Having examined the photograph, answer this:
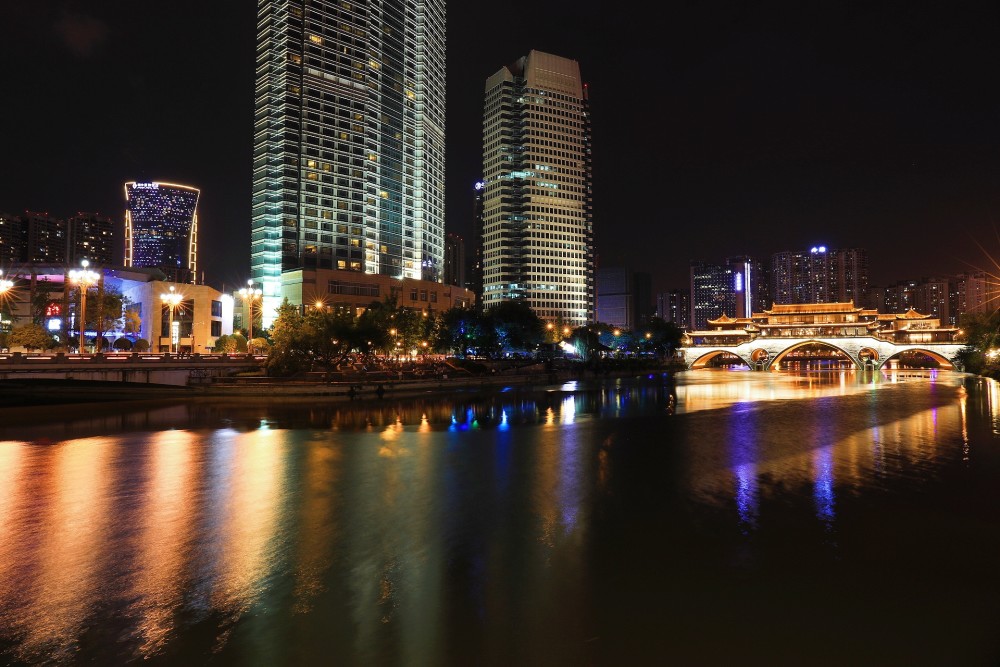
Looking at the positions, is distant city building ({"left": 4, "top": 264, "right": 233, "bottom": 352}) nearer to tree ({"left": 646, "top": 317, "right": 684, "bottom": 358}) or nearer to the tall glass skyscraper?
the tall glass skyscraper

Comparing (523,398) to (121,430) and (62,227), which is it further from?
(62,227)

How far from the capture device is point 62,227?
7687 inches

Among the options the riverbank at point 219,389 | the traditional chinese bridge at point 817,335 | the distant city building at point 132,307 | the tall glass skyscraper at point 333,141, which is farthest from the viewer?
the traditional chinese bridge at point 817,335

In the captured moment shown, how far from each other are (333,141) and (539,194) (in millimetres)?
74235

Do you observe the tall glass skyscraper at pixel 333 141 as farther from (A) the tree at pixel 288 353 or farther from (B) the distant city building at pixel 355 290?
(A) the tree at pixel 288 353

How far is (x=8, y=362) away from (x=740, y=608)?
51.3 metres

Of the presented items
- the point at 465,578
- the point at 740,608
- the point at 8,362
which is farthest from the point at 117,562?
the point at 8,362

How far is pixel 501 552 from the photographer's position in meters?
11.1

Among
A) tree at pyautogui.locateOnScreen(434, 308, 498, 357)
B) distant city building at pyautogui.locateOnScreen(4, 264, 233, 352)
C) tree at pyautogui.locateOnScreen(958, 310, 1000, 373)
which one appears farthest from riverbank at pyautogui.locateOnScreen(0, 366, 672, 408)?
tree at pyautogui.locateOnScreen(958, 310, 1000, 373)

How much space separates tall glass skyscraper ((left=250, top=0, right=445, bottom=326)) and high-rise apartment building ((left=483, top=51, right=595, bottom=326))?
4729 centimetres

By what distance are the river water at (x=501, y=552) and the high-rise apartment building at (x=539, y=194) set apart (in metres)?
142

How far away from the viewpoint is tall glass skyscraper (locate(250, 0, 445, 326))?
10175 centimetres

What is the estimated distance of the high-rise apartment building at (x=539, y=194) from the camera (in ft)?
540

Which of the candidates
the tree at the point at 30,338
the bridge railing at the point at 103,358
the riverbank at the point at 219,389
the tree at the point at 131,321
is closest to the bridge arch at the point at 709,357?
the riverbank at the point at 219,389
